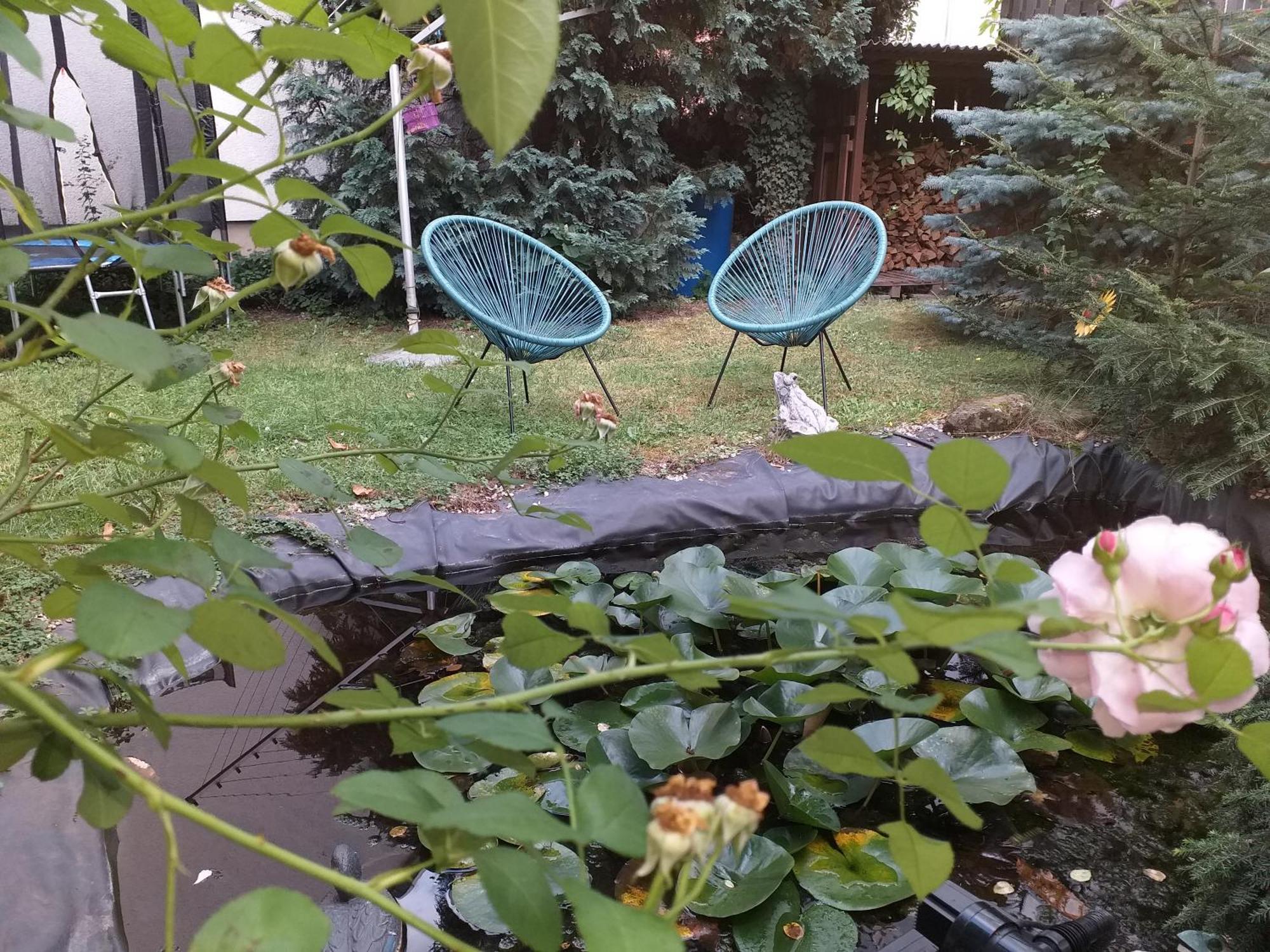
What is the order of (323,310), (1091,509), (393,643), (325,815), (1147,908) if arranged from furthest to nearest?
(323,310), (1091,509), (393,643), (325,815), (1147,908)

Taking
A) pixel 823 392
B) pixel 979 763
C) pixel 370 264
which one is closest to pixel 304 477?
pixel 370 264

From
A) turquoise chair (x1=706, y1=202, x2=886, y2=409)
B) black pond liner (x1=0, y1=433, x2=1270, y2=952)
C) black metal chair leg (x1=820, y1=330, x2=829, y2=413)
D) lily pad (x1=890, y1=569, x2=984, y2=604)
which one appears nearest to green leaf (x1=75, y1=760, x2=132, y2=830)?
black pond liner (x1=0, y1=433, x2=1270, y2=952)

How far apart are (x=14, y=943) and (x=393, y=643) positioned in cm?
109

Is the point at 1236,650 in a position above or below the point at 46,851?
above

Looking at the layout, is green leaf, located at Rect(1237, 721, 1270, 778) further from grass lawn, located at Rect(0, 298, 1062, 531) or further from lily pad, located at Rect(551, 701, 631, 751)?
grass lawn, located at Rect(0, 298, 1062, 531)

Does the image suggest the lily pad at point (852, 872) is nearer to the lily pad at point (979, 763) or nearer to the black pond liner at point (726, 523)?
the lily pad at point (979, 763)

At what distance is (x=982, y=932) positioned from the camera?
0.81 meters

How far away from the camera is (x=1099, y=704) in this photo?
296 millimetres

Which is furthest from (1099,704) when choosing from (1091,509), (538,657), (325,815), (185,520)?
(1091,509)

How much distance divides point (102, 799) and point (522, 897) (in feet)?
0.71

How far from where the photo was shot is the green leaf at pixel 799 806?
1.31 meters

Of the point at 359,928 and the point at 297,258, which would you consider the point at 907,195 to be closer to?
the point at 359,928

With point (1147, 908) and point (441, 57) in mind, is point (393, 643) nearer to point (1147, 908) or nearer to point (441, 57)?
point (1147, 908)

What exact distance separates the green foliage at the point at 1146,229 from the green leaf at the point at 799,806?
2018 millimetres
